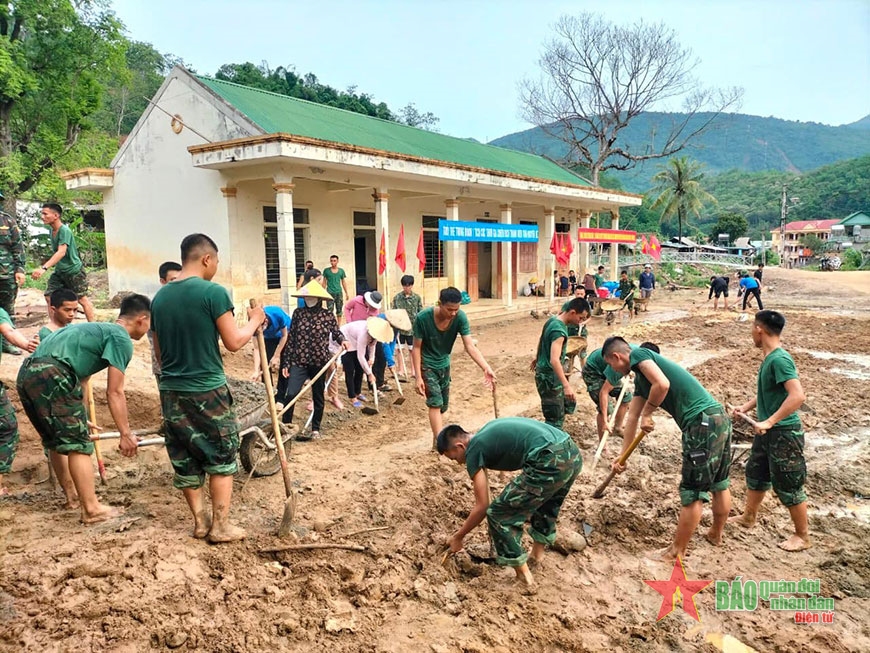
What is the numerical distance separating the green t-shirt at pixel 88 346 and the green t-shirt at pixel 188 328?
1.30ft

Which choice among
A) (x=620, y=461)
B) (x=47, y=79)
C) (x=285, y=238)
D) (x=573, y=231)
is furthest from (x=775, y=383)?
(x=47, y=79)

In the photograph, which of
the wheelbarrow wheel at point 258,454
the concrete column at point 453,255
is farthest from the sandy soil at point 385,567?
the concrete column at point 453,255

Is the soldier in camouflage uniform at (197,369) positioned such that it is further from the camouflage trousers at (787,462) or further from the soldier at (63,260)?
the soldier at (63,260)

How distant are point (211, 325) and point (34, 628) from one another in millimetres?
1614

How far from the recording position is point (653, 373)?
3.59 meters

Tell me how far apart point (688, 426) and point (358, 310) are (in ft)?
15.1

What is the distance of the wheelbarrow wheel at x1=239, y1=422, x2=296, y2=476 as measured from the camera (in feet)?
14.7

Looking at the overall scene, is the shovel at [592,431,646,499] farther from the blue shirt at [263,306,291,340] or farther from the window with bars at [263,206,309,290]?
the window with bars at [263,206,309,290]

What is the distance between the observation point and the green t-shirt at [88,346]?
11.0 ft

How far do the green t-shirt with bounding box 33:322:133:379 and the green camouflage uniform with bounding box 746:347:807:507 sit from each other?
4.18 metres

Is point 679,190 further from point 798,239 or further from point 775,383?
point 775,383

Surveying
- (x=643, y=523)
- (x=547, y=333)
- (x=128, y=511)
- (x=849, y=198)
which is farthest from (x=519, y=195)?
(x=849, y=198)

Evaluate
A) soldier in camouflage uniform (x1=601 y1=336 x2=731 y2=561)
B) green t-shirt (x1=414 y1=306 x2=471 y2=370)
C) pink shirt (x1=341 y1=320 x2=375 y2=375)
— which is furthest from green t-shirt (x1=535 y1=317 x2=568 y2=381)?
pink shirt (x1=341 y1=320 x2=375 y2=375)

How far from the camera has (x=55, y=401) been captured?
133 inches
